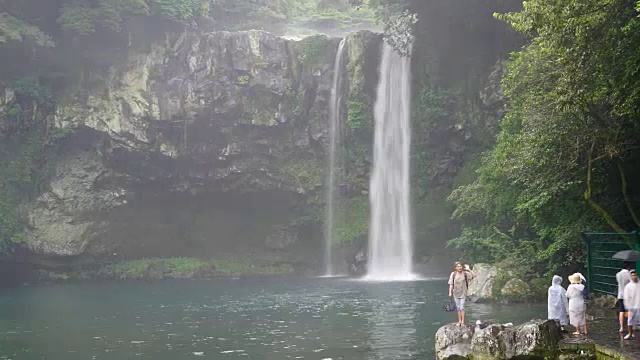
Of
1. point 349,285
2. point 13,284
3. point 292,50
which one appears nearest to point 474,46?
point 292,50

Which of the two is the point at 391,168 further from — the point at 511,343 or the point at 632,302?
the point at 511,343

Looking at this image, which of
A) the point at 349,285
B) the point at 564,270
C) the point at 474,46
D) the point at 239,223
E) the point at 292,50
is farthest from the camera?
the point at 239,223

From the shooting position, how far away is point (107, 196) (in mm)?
40188

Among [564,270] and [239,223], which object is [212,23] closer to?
[239,223]

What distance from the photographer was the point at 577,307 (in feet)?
37.9

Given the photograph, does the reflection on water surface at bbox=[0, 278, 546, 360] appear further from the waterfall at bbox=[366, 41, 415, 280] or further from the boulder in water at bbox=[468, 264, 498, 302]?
the waterfall at bbox=[366, 41, 415, 280]

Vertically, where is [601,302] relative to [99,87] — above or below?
below

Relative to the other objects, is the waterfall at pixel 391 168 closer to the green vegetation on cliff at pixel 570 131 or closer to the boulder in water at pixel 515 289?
the green vegetation on cliff at pixel 570 131

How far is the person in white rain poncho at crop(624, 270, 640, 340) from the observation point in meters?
11.2

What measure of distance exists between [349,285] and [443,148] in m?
11.4

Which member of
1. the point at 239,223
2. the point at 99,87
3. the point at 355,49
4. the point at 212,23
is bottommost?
the point at 239,223

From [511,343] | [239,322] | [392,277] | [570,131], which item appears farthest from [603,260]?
[392,277]

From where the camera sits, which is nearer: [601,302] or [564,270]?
[601,302]

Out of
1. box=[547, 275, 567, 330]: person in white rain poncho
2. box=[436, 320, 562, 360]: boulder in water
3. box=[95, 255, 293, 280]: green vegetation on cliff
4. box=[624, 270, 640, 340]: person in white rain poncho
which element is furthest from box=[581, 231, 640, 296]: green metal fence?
box=[95, 255, 293, 280]: green vegetation on cliff
